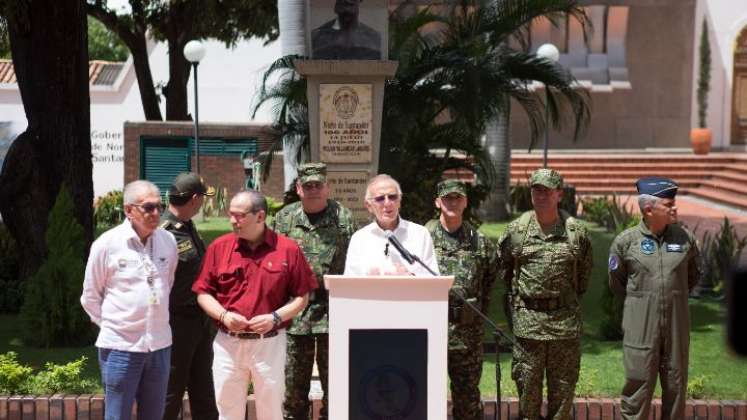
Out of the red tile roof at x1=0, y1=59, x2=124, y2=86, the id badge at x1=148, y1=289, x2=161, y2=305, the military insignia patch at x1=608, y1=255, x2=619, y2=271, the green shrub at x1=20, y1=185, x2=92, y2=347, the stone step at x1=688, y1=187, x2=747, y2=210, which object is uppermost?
the red tile roof at x1=0, y1=59, x2=124, y2=86

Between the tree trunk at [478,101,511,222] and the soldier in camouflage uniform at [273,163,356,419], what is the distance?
14.1 m

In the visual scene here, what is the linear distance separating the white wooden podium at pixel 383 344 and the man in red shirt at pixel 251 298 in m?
0.40

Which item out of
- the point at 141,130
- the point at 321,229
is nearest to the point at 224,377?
the point at 321,229

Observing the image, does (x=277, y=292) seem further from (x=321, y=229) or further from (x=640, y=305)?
(x=640, y=305)

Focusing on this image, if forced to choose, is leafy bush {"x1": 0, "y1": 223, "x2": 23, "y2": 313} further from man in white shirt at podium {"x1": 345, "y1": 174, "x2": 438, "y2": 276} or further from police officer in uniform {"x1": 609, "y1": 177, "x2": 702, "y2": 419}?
police officer in uniform {"x1": 609, "y1": 177, "x2": 702, "y2": 419}

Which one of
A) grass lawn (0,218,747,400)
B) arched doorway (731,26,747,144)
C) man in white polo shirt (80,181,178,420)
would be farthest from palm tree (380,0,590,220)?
arched doorway (731,26,747,144)

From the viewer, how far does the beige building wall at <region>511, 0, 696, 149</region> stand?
1211 inches

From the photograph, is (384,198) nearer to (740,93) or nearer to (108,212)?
(108,212)

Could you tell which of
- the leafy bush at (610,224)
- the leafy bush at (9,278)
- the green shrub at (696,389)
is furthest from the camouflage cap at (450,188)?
the leafy bush at (9,278)

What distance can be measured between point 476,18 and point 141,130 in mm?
14099

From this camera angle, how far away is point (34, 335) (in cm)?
907

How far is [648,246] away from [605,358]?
2.56 meters

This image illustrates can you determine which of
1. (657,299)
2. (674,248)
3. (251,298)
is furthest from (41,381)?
(674,248)

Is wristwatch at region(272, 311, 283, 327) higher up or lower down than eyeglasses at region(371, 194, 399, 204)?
lower down
